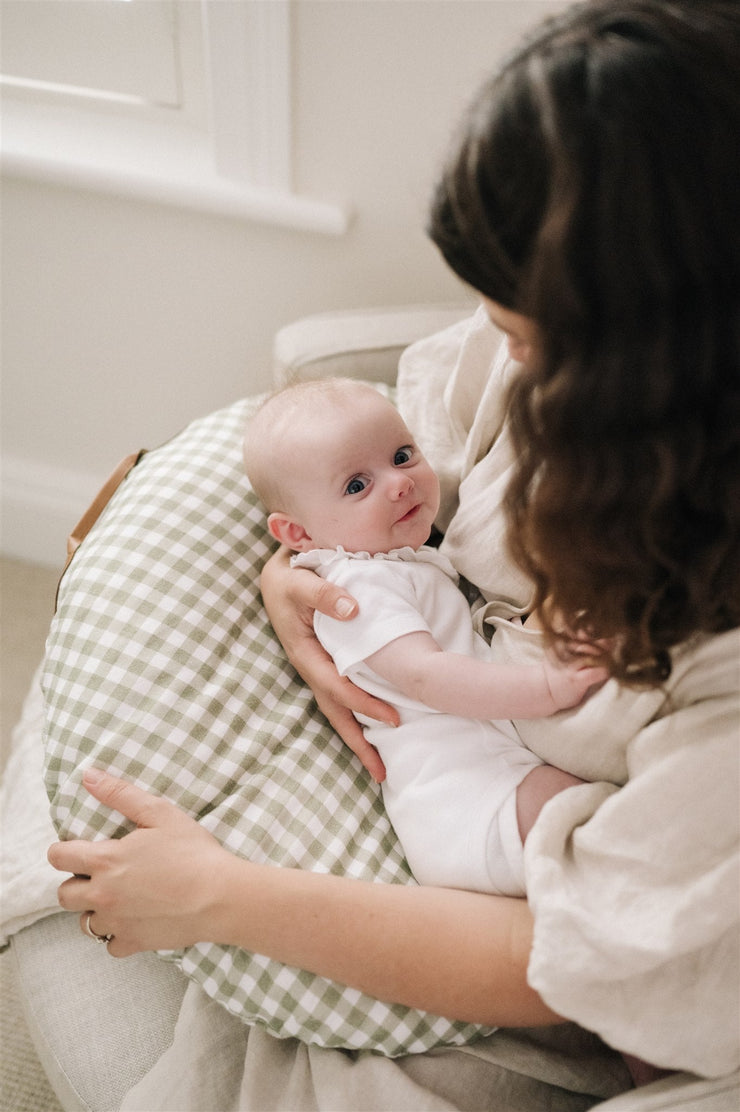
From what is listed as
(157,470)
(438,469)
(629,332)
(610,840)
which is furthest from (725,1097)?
(157,470)

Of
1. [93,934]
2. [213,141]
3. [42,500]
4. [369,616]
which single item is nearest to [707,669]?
[369,616]

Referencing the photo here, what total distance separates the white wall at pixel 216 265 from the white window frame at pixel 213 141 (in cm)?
4

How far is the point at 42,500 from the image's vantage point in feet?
6.27

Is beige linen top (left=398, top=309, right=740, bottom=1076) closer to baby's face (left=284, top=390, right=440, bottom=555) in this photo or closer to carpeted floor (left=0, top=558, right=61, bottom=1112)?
baby's face (left=284, top=390, right=440, bottom=555)

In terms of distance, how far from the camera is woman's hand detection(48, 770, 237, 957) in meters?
0.79

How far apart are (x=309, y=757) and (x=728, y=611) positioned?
47 cm

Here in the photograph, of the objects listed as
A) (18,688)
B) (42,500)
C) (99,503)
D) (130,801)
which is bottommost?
(18,688)

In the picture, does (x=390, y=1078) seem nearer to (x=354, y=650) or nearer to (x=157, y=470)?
(x=354, y=650)

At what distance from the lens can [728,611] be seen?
25.2 inches

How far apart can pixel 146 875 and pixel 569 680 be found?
43cm

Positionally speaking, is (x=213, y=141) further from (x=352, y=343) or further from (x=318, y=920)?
(x=318, y=920)

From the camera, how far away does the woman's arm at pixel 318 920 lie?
2.40 feet

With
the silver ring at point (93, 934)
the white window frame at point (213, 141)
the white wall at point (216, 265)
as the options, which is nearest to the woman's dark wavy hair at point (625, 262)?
the silver ring at point (93, 934)

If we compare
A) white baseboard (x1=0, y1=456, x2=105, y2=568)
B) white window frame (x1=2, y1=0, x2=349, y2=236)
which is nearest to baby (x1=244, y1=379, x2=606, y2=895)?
white window frame (x1=2, y1=0, x2=349, y2=236)
